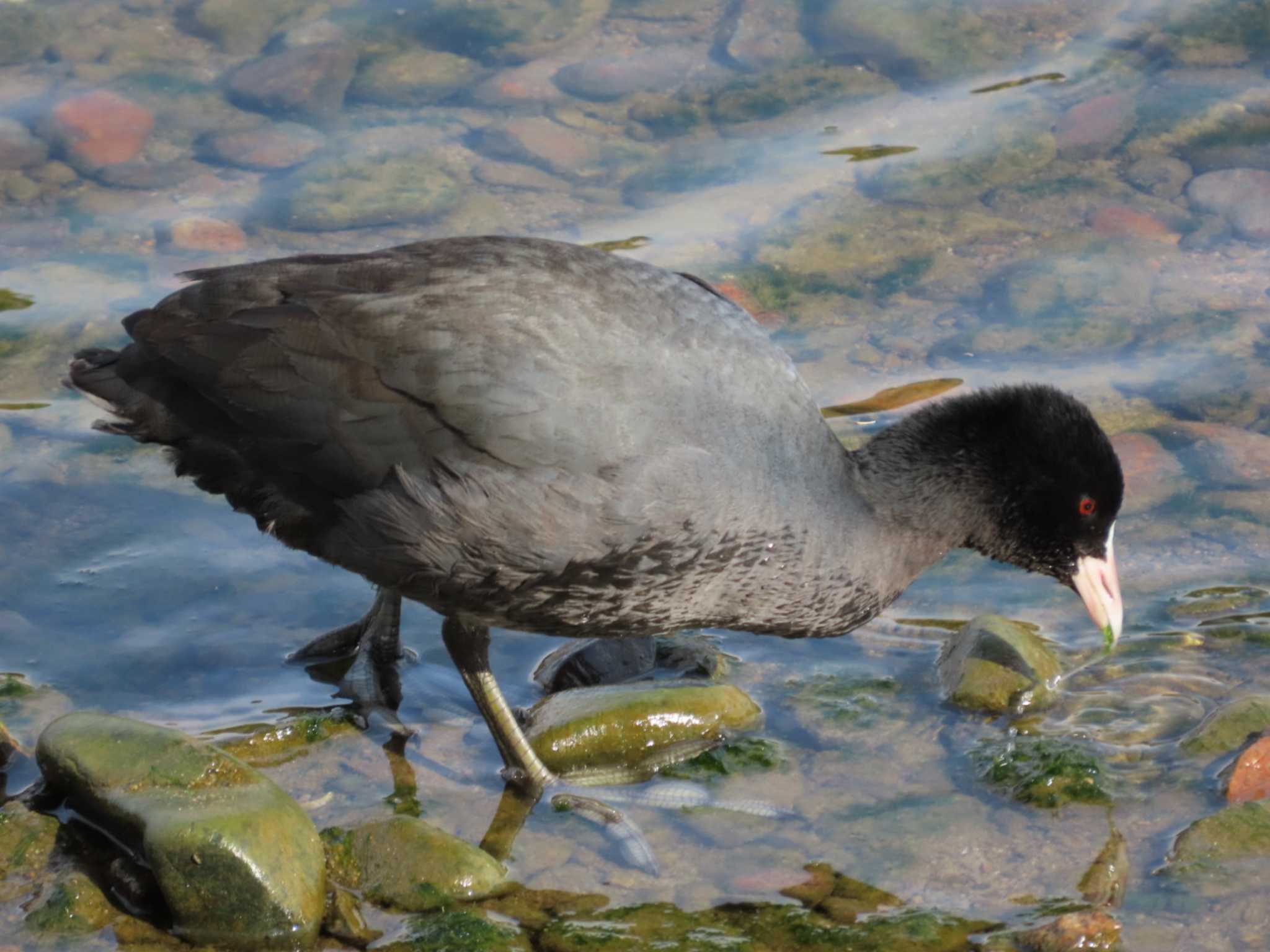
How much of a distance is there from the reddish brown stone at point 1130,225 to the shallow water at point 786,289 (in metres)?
0.02

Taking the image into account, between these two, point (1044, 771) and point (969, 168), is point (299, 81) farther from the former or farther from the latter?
point (1044, 771)

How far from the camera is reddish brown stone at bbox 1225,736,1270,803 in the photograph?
461 cm

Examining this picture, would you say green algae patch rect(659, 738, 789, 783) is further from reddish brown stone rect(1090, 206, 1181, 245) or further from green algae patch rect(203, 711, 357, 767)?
reddish brown stone rect(1090, 206, 1181, 245)

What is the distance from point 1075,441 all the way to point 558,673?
192cm

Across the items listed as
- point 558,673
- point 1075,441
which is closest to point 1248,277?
point 1075,441

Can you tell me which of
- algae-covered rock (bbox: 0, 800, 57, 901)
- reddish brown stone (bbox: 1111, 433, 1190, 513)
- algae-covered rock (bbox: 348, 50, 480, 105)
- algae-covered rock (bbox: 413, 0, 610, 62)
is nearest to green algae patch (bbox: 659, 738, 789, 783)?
algae-covered rock (bbox: 0, 800, 57, 901)

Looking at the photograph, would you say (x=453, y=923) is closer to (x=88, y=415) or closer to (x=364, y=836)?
(x=364, y=836)

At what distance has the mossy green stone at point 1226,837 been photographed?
4.35m

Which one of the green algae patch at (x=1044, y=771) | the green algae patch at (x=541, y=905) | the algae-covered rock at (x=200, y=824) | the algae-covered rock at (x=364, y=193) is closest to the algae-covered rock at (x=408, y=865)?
the green algae patch at (x=541, y=905)

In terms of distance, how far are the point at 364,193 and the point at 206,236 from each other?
0.86 meters

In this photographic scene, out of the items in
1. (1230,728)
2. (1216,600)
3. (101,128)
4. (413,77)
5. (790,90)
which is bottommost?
(1216,600)

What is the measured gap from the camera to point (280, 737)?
4953 millimetres

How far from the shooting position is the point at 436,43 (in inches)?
369

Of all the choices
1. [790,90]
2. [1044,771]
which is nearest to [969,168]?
[790,90]
